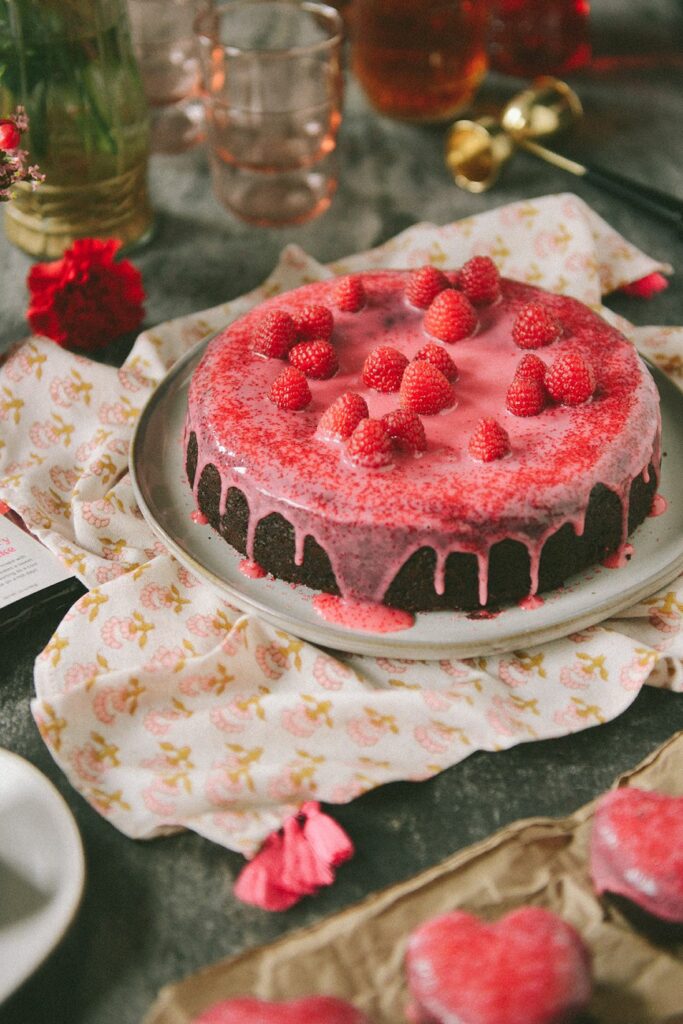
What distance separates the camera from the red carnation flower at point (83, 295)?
186 cm

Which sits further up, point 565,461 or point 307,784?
point 565,461

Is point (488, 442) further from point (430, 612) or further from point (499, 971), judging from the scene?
point (499, 971)

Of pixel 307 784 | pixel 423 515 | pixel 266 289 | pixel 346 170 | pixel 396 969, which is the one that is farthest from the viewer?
pixel 346 170

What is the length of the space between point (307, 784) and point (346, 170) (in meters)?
1.91

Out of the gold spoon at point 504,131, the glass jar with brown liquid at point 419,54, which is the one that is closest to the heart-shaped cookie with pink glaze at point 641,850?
the gold spoon at point 504,131

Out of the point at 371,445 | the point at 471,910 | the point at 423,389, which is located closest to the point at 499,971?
the point at 471,910

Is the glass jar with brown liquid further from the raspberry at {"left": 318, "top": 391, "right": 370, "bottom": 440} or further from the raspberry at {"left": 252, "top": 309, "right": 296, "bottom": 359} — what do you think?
the raspberry at {"left": 318, "top": 391, "right": 370, "bottom": 440}

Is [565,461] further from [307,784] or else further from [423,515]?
[307,784]

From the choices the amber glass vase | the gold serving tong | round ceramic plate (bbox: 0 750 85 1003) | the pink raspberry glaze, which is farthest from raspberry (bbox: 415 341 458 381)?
the gold serving tong

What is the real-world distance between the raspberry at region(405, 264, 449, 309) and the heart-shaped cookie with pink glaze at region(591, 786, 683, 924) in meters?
0.87

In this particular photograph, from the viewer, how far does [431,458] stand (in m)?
1.38

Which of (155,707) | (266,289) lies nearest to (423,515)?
(155,707)

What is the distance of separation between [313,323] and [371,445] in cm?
33

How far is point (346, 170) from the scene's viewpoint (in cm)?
267
